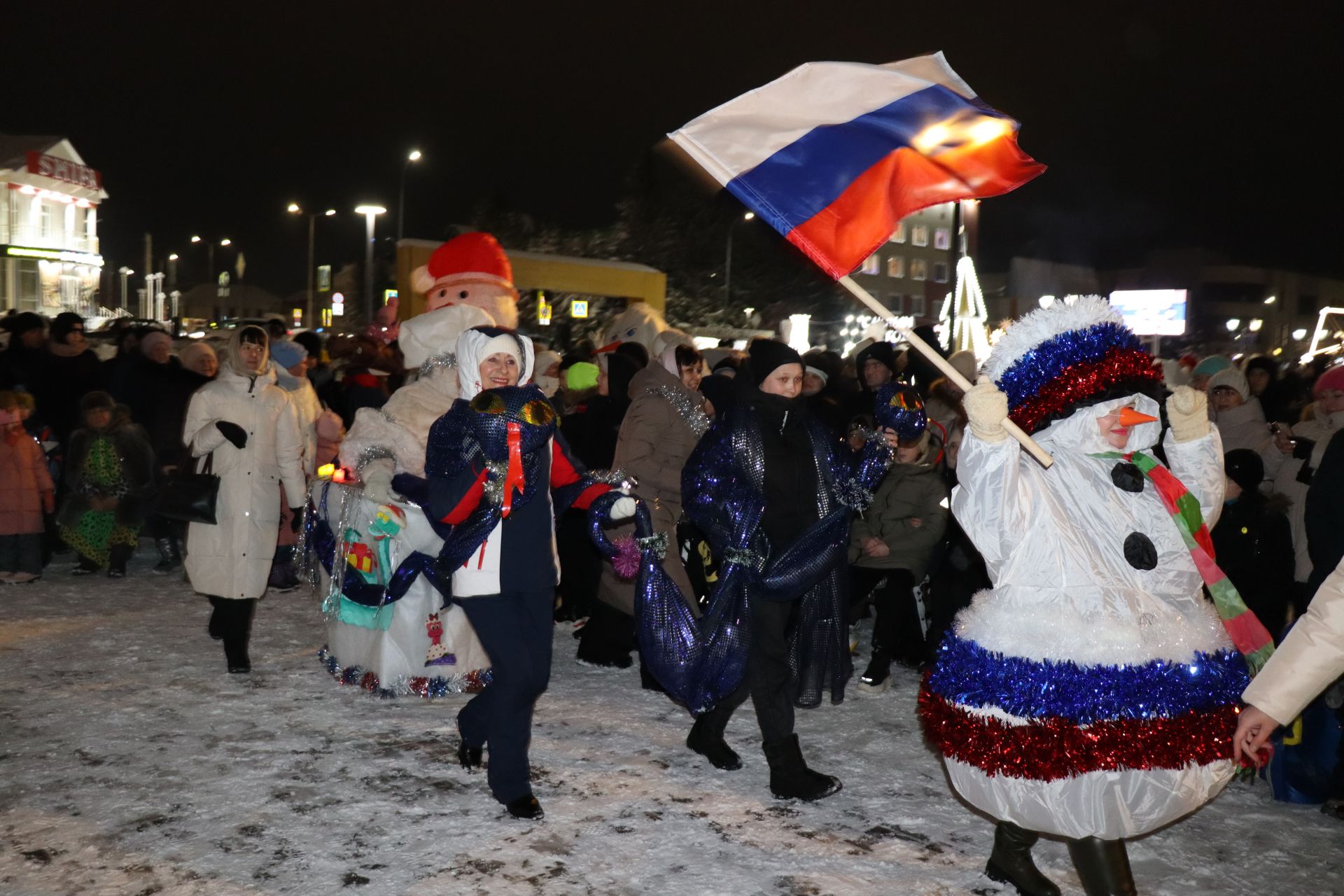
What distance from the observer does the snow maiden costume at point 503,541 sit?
15.3ft

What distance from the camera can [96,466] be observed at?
9789 mm

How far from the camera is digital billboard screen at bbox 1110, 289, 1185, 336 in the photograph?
165 feet

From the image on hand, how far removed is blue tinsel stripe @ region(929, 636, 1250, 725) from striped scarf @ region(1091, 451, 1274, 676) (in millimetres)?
88

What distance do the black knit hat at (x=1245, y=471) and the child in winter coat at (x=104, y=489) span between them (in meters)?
8.44

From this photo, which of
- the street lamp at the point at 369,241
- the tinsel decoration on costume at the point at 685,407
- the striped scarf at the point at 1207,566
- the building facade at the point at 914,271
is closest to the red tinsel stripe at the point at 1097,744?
the striped scarf at the point at 1207,566

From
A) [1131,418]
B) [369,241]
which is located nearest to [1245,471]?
[1131,418]

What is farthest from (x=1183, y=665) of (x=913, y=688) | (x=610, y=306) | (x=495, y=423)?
(x=610, y=306)

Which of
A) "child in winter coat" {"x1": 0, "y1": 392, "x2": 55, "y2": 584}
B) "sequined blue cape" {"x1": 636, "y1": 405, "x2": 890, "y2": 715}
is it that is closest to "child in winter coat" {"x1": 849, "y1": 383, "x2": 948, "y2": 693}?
"sequined blue cape" {"x1": 636, "y1": 405, "x2": 890, "y2": 715}

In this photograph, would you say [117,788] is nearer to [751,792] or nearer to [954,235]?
[751,792]

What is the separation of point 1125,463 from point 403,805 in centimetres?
322

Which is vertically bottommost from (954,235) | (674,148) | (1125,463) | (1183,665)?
(1183,665)

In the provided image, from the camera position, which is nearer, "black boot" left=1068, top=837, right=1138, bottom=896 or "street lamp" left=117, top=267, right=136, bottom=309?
"black boot" left=1068, top=837, right=1138, bottom=896

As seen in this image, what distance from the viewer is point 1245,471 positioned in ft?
19.7

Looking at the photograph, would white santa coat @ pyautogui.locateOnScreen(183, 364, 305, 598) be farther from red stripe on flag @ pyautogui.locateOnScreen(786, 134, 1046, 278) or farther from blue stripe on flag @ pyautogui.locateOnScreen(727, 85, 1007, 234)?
red stripe on flag @ pyautogui.locateOnScreen(786, 134, 1046, 278)
